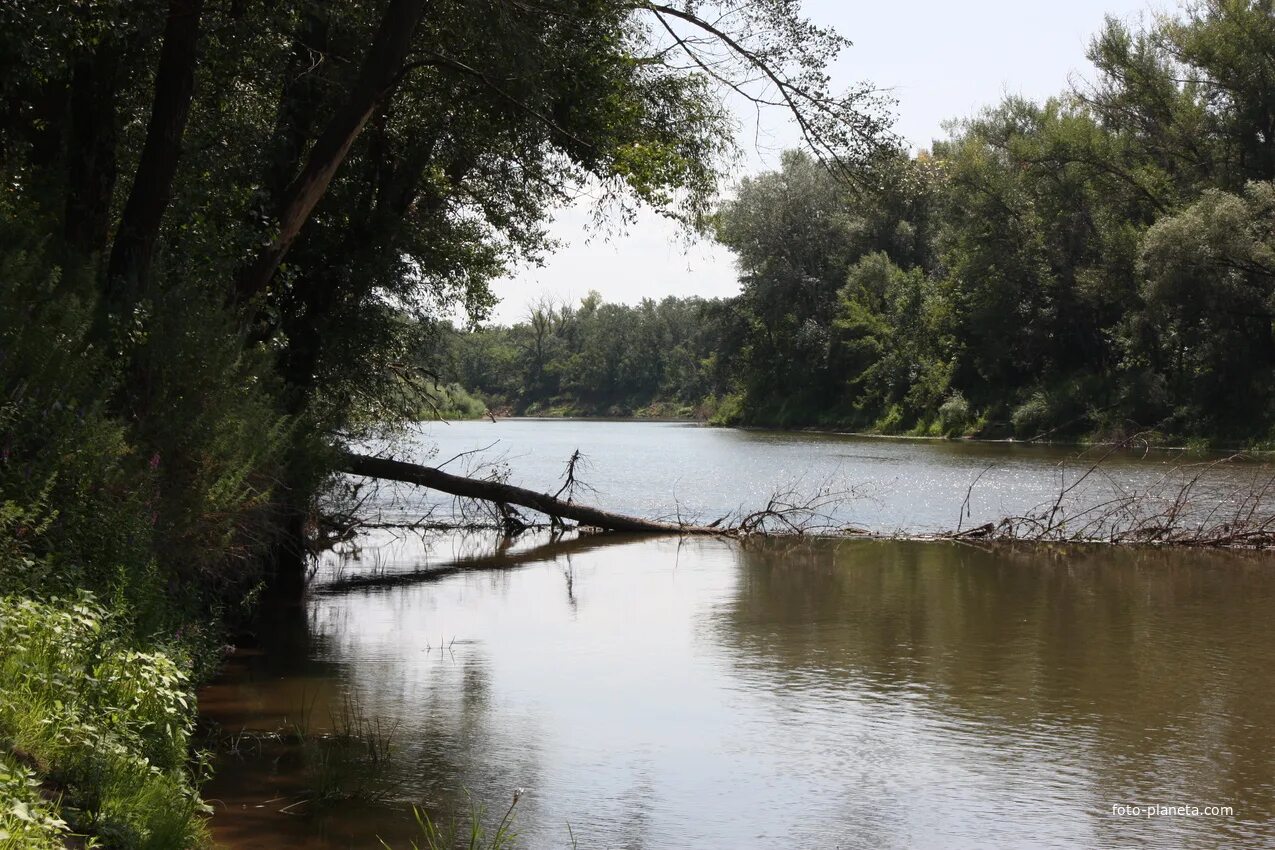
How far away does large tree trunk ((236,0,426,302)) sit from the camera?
38.0ft

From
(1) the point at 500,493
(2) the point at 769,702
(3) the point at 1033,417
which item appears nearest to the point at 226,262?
(2) the point at 769,702

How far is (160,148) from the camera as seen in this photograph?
10.4 meters

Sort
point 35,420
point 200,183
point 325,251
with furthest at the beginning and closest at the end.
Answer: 1. point 325,251
2. point 200,183
3. point 35,420

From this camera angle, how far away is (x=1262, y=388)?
4084cm

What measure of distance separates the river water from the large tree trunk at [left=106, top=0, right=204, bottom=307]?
142 inches

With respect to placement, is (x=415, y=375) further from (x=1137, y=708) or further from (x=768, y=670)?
(x=1137, y=708)

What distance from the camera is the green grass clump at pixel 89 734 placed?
16.3 ft

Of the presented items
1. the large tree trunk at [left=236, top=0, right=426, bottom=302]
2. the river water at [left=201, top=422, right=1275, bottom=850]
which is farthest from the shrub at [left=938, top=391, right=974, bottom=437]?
the large tree trunk at [left=236, top=0, right=426, bottom=302]

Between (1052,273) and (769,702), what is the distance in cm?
4421

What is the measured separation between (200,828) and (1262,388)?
41.6m

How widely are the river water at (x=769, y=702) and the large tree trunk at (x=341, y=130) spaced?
142 inches

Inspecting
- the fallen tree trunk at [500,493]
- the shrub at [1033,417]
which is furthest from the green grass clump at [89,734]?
the shrub at [1033,417]

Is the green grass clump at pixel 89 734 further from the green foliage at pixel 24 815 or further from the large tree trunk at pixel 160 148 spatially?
the large tree trunk at pixel 160 148

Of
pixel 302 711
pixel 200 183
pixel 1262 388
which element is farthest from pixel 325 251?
pixel 1262 388
